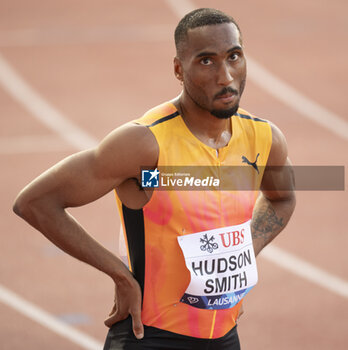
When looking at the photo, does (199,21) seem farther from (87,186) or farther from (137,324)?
(137,324)

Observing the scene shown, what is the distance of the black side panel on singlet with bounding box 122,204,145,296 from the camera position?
2969mm

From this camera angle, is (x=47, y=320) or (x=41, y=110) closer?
(x=47, y=320)

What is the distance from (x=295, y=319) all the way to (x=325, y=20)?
9612mm

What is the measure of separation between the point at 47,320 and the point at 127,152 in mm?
3589

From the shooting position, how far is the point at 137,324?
3.01 metres

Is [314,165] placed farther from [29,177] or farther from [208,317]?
[208,317]

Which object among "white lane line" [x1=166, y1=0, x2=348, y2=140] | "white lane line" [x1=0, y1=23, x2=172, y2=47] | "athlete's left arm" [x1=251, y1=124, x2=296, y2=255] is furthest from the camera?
"white lane line" [x1=0, y1=23, x2=172, y2=47]

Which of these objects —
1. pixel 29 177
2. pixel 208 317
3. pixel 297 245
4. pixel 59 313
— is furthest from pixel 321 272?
pixel 208 317

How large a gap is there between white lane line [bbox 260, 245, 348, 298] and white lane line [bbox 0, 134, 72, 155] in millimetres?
3372

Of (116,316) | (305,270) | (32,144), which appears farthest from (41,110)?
(116,316)

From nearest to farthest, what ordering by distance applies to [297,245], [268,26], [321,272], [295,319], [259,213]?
[259,213]
[295,319]
[321,272]
[297,245]
[268,26]

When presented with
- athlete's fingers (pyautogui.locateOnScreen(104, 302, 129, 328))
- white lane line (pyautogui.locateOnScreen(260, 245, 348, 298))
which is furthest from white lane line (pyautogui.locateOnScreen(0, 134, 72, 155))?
athlete's fingers (pyautogui.locateOnScreen(104, 302, 129, 328))

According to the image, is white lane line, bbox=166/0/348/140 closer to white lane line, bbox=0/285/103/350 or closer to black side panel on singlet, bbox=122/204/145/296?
white lane line, bbox=0/285/103/350

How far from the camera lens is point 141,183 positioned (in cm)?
293
